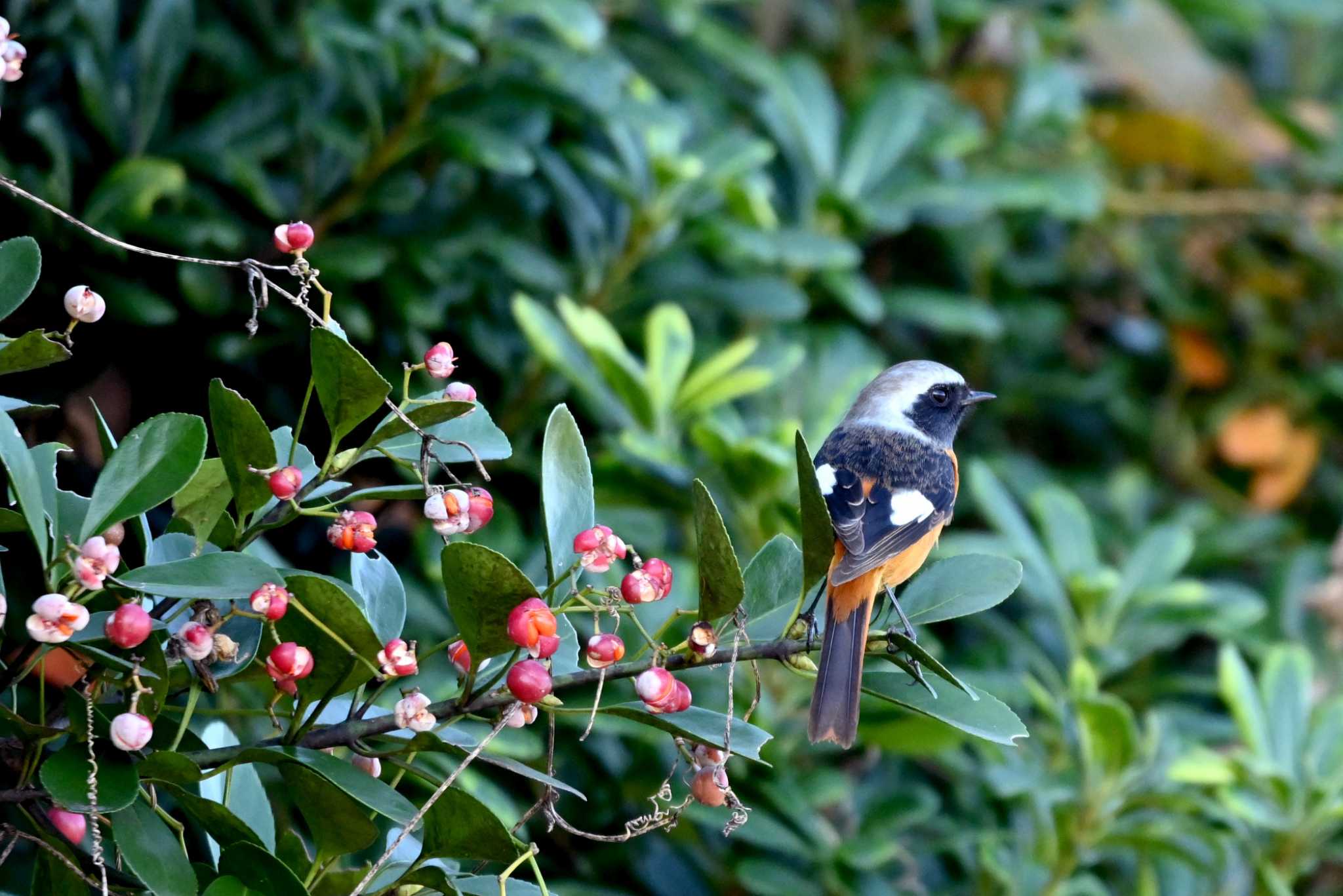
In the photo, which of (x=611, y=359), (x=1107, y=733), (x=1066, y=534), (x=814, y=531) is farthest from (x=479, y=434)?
(x=1066, y=534)

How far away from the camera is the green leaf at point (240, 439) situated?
969mm

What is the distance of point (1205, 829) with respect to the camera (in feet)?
7.14

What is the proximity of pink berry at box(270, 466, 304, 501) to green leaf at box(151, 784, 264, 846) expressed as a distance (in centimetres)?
22

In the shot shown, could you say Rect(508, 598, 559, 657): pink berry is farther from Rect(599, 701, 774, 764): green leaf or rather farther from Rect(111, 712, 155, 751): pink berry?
Rect(111, 712, 155, 751): pink berry

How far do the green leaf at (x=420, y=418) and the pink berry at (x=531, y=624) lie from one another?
148 millimetres

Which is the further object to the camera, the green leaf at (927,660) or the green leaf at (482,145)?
the green leaf at (482,145)

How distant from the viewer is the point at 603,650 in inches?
38.6

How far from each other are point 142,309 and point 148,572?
1.00 meters

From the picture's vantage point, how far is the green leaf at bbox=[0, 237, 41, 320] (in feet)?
3.29

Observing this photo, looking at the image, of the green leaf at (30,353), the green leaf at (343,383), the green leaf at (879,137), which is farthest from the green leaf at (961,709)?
the green leaf at (879,137)

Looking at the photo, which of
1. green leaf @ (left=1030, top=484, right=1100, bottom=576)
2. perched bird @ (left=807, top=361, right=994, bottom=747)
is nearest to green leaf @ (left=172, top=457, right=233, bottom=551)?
perched bird @ (left=807, top=361, right=994, bottom=747)

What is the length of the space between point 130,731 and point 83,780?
2.2 inches

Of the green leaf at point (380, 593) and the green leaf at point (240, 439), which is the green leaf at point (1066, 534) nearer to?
the green leaf at point (380, 593)

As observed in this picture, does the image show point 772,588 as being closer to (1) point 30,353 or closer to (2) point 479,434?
(2) point 479,434
